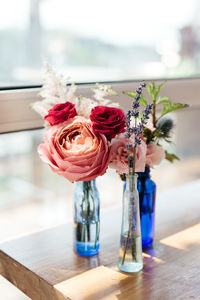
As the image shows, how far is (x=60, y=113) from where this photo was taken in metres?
0.88

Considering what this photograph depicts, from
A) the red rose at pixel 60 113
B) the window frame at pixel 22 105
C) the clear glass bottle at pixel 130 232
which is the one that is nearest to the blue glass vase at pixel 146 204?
the clear glass bottle at pixel 130 232

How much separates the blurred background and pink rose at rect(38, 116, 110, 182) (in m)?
0.37

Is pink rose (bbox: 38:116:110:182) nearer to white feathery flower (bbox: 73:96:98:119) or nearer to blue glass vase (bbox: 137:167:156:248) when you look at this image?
white feathery flower (bbox: 73:96:98:119)

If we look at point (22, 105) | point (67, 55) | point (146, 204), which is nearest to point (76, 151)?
point (146, 204)

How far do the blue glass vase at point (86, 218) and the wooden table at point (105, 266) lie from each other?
0.03 m

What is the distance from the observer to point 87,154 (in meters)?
0.85

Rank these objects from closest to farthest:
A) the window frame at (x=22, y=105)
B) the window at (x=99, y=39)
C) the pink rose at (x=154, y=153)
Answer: the pink rose at (x=154, y=153)
the window frame at (x=22, y=105)
the window at (x=99, y=39)

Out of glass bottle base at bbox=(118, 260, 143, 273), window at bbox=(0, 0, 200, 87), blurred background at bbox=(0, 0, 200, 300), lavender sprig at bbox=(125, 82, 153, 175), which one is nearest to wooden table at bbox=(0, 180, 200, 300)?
glass bottle base at bbox=(118, 260, 143, 273)

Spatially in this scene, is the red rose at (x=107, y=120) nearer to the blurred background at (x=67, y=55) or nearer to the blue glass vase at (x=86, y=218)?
the blue glass vase at (x=86, y=218)

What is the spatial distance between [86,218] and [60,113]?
266 mm

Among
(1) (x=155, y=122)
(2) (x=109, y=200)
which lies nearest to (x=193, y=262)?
(1) (x=155, y=122)

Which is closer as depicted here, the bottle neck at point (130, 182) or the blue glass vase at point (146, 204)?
the bottle neck at point (130, 182)

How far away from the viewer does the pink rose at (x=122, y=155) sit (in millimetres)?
876

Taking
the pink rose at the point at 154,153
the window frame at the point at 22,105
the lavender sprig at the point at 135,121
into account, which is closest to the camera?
the lavender sprig at the point at 135,121
